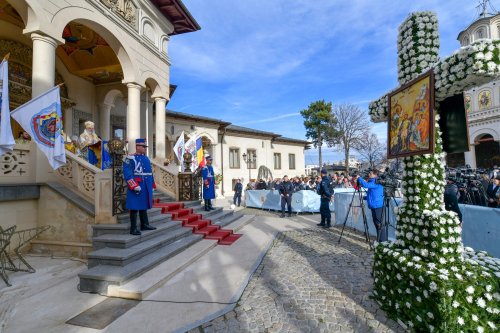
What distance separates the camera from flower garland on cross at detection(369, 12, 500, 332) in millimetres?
2479

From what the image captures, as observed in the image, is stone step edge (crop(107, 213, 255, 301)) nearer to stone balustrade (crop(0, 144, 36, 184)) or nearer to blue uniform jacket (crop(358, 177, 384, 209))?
stone balustrade (crop(0, 144, 36, 184))

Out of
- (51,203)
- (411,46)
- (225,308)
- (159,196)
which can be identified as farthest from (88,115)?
(411,46)

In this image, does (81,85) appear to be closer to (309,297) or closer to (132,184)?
(132,184)

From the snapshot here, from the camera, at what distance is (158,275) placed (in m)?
4.25

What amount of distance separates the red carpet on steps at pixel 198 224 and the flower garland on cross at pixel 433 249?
4.27 metres

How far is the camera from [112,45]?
8414 millimetres

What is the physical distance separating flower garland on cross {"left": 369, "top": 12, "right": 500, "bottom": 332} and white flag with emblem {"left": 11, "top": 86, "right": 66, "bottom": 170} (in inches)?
231

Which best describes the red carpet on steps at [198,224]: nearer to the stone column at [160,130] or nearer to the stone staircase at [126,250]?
the stone staircase at [126,250]

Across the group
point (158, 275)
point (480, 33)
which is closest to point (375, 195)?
point (158, 275)

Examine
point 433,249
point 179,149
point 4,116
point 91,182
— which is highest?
point 179,149

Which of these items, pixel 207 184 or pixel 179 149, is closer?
pixel 207 184

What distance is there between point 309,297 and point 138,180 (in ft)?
13.2

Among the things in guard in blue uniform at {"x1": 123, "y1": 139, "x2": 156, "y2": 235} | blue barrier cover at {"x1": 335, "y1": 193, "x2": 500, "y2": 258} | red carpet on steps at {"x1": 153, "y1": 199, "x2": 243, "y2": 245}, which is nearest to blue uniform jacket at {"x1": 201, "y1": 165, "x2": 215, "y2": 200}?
red carpet on steps at {"x1": 153, "y1": 199, "x2": 243, "y2": 245}

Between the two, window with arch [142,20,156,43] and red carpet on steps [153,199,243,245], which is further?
window with arch [142,20,156,43]
